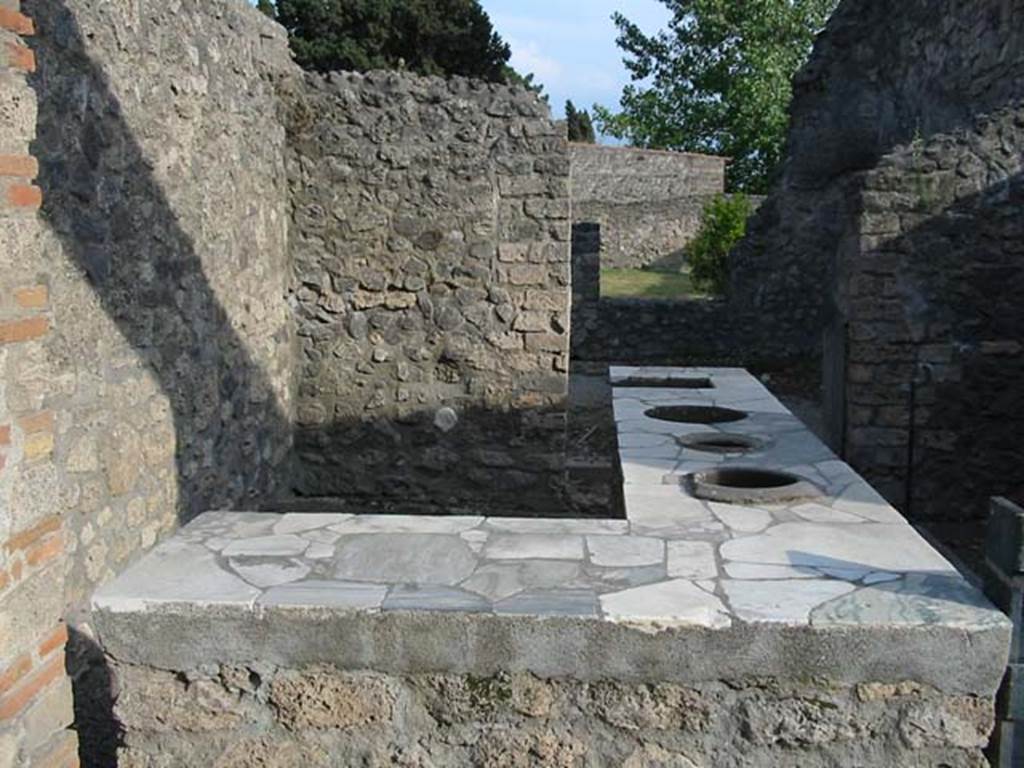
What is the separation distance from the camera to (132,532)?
389cm

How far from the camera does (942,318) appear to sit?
5836 millimetres

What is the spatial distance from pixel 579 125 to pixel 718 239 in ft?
59.3

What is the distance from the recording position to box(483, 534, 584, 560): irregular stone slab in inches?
113

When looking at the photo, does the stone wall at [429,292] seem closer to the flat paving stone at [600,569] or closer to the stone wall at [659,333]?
the flat paving stone at [600,569]

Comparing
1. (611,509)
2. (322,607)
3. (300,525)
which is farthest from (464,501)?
(322,607)

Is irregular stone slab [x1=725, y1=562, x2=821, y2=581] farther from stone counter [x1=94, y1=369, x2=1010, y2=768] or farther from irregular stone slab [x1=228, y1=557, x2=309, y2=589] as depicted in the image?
irregular stone slab [x1=228, y1=557, x2=309, y2=589]

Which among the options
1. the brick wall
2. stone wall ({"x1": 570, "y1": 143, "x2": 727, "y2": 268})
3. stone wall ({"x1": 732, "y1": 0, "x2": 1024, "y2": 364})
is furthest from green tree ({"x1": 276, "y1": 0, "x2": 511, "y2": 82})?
the brick wall

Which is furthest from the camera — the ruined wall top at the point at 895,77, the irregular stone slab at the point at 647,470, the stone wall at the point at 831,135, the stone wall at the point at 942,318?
the stone wall at the point at 831,135

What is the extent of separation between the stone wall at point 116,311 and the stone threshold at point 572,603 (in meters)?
0.35

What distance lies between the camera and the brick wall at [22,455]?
91.4 inches

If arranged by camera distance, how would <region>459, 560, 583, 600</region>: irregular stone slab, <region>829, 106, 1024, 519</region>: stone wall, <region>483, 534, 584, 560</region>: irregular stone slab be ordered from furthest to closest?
<region>829, 106, 1024, 519</region>: stone wall → <region>483, 534, 584, 560</region>: irregular stone slab → <region>459, 560, 583, 600</region>: irregular stone slab

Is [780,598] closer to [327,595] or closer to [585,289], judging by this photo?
[327,595]

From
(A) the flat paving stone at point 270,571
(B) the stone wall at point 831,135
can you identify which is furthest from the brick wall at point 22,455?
(B) the stone wall at point 831,135

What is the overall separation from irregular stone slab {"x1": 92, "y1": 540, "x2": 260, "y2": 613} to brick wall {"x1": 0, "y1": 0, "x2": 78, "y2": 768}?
0.57 feet
